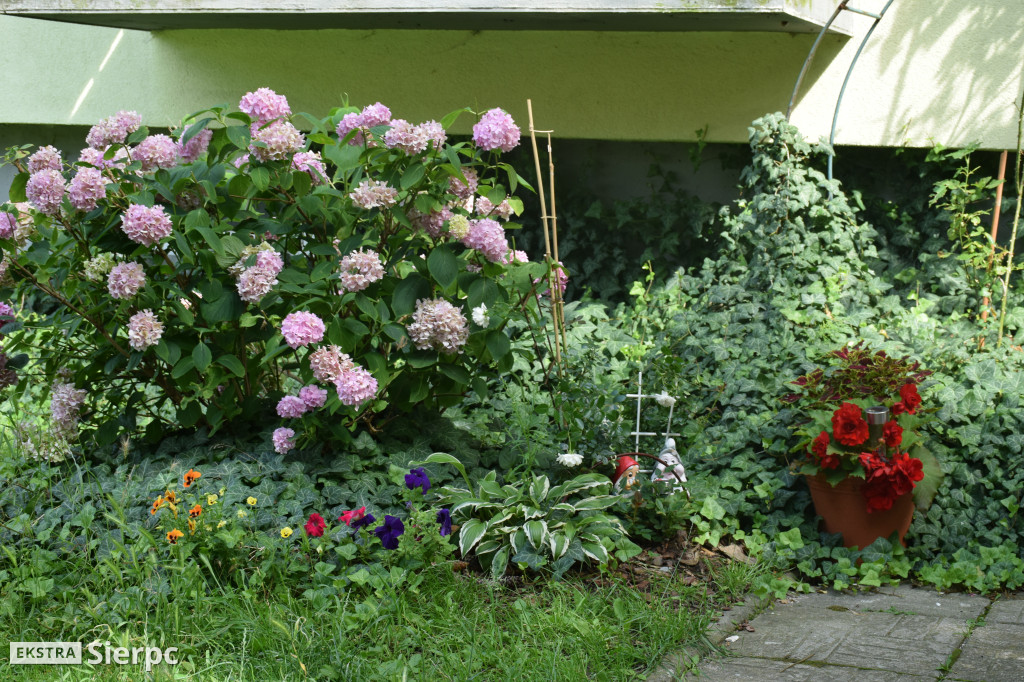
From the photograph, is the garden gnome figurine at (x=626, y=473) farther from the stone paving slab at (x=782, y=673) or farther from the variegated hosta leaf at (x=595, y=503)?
the stone paving slab at (x=782, y=673)

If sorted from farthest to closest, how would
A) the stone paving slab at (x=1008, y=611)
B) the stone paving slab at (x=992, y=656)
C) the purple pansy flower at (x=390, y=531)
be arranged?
the purple pansy flower at (x=390, y=531) < the stone paving slab at (x=1008, y=611) < the stone paving slab at (x=992, y=656)

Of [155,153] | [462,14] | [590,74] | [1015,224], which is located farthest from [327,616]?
[590,74]

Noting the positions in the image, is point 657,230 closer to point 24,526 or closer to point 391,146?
point 391,146

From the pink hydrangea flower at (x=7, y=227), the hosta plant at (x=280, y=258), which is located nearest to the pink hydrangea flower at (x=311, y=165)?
the hosta plant at (x=280, y=258)

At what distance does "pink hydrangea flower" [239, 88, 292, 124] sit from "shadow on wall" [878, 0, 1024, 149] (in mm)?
3681

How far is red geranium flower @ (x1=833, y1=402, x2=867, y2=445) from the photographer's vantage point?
347 centimetres

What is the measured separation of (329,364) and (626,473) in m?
1.24

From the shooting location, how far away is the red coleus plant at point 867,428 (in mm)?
3477

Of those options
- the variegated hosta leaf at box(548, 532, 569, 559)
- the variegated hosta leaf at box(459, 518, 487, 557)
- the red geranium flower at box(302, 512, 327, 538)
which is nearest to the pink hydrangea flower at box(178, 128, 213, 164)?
the red geranium flower at box(302, 512, 327, 538)

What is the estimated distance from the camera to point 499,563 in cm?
327

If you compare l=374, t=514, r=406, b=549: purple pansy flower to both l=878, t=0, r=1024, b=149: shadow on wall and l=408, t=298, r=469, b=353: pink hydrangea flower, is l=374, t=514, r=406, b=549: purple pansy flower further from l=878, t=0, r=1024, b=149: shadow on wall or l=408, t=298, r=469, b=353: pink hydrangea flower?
l=878, t=0, r=1024, b=149: shadow on wall

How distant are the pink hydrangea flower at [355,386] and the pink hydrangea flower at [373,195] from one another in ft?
2.00

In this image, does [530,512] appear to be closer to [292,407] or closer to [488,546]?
[488,546]

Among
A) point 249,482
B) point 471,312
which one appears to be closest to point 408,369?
point 471,312
